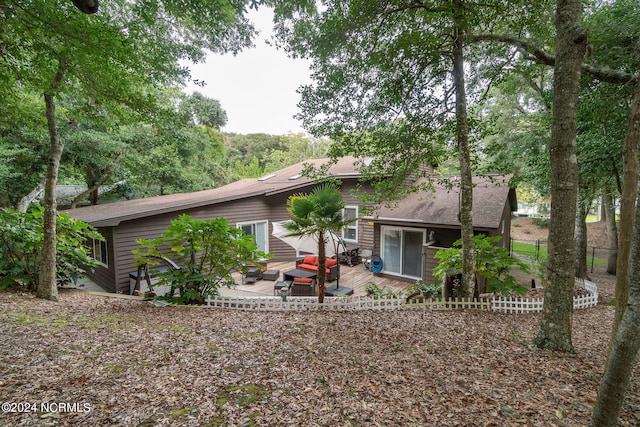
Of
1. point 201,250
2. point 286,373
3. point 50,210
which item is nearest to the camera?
point 286,373

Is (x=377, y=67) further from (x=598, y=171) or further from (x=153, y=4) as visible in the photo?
(x=598, y=171)

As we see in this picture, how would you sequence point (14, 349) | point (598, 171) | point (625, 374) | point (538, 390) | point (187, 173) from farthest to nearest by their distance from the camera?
point (187, 173) < point (598, 171) < point (14, 349) < point (538, 390) < point (625, 374)

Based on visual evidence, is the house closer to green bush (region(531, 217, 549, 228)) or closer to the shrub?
the shrub

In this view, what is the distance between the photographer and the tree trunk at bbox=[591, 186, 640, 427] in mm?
1831

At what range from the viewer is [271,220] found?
42.5 feet

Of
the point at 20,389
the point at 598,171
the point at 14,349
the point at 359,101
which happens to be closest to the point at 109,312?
the point at 14,349

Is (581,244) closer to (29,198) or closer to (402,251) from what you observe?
(402,251)

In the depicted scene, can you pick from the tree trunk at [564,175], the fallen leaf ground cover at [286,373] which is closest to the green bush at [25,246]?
the fallen leaf ground cover at [286,373]

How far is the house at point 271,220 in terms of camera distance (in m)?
8.89

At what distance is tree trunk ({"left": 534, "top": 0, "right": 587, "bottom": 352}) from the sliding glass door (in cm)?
606

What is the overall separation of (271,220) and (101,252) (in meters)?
6.37

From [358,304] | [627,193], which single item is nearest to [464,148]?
[627,193]

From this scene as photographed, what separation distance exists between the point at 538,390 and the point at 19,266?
29.2 ft

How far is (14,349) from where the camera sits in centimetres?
305
